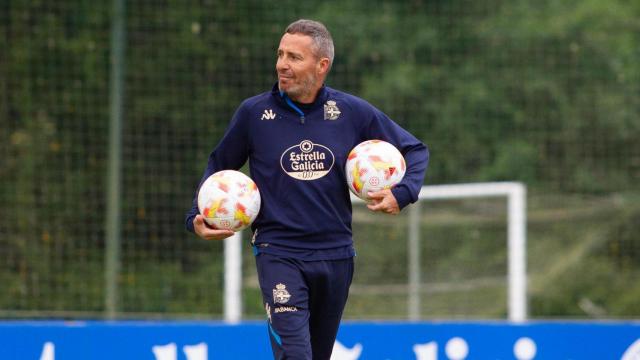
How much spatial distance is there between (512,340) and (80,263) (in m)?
4.00

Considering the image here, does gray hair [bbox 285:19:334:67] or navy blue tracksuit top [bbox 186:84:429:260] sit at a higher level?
gray hair [bbox 285:19:334:67]

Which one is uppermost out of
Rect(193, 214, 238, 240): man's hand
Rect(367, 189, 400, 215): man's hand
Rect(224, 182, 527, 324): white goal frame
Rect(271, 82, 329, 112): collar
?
Rect(271, 82, 329, 112): collar

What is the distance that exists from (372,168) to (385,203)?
151mm

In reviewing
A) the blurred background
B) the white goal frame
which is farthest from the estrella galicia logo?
the blurred background

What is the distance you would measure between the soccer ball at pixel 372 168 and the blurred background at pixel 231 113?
15.4ft

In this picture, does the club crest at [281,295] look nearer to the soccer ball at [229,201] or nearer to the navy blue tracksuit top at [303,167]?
the navy blue tracksuit top at [303,167]

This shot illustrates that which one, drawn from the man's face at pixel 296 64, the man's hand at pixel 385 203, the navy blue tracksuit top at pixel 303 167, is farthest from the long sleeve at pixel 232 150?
the man's hand at pixel 385 203

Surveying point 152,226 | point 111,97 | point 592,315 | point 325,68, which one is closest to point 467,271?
point 592,315

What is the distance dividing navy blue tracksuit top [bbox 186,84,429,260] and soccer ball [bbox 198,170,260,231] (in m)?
0.11

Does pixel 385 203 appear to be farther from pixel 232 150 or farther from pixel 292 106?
pixel 232 150

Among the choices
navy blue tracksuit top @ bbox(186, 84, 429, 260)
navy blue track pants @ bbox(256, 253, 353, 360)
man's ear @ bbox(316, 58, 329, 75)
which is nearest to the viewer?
navy blue track pants @ bbox(256, 253, 353, 360)

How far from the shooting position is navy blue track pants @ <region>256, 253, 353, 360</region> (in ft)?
15.3

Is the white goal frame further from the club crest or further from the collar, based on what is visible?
the club crest

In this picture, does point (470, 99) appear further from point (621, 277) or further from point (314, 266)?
point (314, 266)
